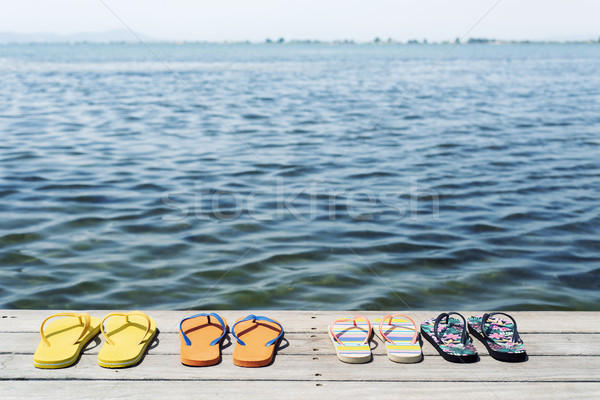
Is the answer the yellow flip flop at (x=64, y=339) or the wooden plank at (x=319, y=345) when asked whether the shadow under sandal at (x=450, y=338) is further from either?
the yellow flip flop at (x=64, y=339)

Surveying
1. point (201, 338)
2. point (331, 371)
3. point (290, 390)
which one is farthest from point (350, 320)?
point (201, 338)

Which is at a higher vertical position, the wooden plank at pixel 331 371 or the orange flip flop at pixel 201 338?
the orange flip flop at pixel 201 338

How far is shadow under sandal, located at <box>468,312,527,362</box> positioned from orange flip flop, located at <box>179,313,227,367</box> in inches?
62.9

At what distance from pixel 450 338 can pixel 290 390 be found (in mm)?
1076

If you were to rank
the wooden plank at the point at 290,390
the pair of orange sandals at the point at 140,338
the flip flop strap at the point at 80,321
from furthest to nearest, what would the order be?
1. the flip flop strap at the point at 80,321
2. the pair of orange sandals at the point at 140,338
3. the wooden plank at the point at 290,390

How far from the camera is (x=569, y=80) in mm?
29562

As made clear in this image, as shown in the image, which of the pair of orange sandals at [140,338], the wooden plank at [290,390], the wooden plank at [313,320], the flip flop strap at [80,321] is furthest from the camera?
the wooden plank at [313,320]

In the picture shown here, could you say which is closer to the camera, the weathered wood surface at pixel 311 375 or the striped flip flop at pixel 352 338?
the weathered wood surface at pixel 311 375

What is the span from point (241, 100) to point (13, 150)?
406 inches

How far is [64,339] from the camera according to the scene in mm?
3160

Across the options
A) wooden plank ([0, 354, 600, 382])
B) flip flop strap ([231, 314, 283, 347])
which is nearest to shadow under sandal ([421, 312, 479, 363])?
wooden plank ([0, 354, 600, 382])

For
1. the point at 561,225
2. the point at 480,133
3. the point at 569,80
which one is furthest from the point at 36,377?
the point at 569,80

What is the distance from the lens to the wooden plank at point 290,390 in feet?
9.02

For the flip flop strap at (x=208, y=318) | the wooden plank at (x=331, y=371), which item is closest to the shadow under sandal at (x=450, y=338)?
the wooden plank at (x=331, y=371)
